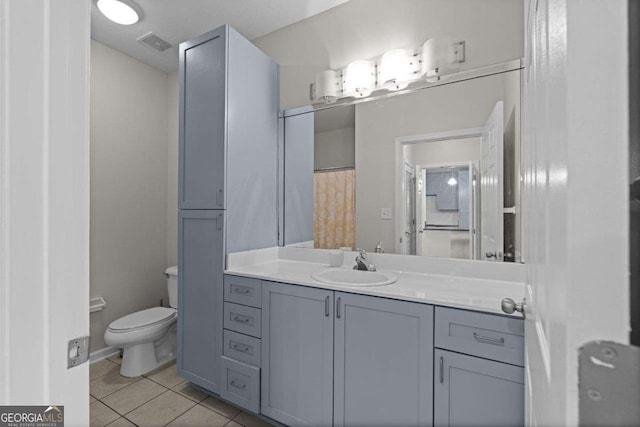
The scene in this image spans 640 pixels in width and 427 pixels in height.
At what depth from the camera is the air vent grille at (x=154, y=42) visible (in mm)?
2492

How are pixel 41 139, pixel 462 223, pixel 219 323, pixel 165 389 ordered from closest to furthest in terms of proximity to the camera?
1. pixel 41 139
2. pixel 462 223
3. pixel 219 323
4. pixel 165 389

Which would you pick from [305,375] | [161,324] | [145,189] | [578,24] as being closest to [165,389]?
[161,324]

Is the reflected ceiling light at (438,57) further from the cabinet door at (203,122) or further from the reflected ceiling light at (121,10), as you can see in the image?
the reflected ceiling light at (121,10)

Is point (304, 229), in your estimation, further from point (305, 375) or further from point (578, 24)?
point (578, 24)

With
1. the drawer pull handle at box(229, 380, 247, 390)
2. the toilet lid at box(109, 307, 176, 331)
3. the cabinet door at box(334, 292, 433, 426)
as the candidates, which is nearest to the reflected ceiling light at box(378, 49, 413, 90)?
the cabinet door at box(334, 292, 433, 426)

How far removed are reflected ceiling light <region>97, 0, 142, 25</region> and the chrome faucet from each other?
7.41 feet

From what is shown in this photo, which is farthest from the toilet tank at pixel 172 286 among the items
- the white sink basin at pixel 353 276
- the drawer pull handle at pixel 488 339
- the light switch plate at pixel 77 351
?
the drawer pull handle at pixel 488 339

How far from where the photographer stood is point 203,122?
2.05 meters

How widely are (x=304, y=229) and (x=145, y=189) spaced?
5.58ft

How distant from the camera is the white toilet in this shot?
2240 mm

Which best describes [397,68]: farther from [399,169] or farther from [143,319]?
[143,319]

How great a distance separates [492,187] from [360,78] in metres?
1.07

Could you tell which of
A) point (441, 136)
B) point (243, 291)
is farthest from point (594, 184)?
point (243, 291)

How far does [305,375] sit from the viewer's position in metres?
1.63
